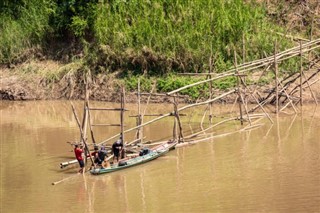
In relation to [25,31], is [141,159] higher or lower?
lower

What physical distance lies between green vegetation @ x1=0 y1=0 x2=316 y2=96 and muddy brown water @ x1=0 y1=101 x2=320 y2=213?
3695mm

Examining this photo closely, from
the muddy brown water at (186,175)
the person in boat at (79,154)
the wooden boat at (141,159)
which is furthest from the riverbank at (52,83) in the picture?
the person in boat at (79,154)

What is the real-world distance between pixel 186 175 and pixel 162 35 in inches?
372

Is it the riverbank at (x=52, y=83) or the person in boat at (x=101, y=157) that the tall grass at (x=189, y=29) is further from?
the person in boat at (x=101, y=157)

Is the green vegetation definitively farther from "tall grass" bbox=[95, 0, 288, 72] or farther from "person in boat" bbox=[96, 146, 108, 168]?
"person in boat" bbox=[96, 146, 108, 168]

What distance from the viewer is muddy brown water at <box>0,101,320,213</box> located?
11.7 metres

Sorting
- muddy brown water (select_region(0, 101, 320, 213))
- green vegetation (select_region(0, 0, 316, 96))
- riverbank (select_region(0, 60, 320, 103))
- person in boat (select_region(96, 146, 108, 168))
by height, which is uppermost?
green vegetation (select_region(0, 0, 316, 96))

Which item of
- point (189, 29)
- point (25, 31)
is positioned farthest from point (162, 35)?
point (25, 31)

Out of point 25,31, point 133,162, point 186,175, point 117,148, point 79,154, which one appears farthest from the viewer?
point 25,31

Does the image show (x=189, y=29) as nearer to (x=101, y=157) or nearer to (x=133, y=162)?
(x=133, y=162)

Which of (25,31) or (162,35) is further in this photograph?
(25,31)

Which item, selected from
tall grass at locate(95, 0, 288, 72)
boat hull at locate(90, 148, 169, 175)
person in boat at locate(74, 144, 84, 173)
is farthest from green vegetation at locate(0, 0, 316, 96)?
person in boat at locate(74, 144, 84, 173)

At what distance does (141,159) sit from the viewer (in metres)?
14.3

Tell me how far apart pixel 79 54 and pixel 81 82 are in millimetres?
1399
